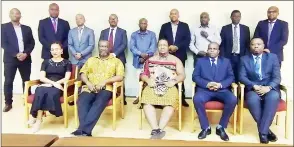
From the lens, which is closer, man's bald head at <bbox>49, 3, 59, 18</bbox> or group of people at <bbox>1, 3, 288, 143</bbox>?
group of people at <bbox>1, 3, 288, 143</bbox>

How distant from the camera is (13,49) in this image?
499 cm

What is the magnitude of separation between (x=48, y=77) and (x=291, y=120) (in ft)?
10.2

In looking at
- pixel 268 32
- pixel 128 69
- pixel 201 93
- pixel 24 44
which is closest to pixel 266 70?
pixel 201 93

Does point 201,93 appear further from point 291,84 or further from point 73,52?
point 291,84

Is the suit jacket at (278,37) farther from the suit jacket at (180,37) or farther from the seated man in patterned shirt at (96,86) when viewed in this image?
the seated man in patterned shirt at (96,86)

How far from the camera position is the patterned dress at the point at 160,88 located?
4.07 metres

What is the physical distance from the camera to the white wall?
569 centimetres

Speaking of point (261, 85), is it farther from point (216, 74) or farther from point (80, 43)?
point (80, 43)

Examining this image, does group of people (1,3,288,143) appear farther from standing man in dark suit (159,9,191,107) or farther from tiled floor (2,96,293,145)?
tiled floor (2,96,293,145)

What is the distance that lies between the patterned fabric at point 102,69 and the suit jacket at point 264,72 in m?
1.45

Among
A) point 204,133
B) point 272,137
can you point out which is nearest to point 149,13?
point 204,133

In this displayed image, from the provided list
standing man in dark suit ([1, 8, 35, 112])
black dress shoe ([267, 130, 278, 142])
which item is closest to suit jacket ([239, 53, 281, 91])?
black dress shoe ([267, 130, 278, 142])

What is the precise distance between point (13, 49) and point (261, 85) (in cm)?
333

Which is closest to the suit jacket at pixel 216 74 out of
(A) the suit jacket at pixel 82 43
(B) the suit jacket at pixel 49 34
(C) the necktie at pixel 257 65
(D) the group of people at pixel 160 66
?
(D) the group of people at pixel 160 66
